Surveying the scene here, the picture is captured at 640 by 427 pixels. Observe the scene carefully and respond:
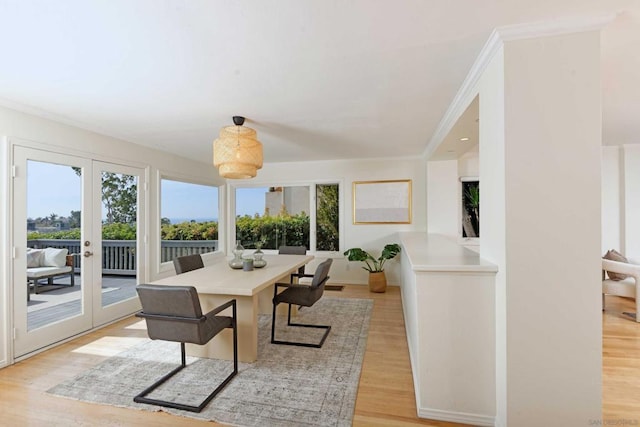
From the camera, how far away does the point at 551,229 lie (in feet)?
5.25

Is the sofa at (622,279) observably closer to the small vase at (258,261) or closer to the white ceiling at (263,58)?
the white ceiling at (263,58)

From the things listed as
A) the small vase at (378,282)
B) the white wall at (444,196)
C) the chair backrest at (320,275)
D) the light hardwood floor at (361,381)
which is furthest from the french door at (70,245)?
the white wall at (444,196)

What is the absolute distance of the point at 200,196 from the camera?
18.5 feet

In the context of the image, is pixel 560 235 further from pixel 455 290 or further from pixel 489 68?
pixel 489 68

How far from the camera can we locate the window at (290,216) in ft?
19.0

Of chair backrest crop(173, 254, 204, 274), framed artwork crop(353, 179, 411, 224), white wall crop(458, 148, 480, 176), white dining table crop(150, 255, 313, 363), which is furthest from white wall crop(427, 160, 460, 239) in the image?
chair backrest crop(173, 254, 204, 274)

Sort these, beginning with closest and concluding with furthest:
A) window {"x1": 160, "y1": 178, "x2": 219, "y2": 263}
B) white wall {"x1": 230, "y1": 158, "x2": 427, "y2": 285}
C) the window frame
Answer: window {"x1": 160, "y1": 178, "x2": 219, "y2": 263} → white wall {"x1": 230, "y1": 158, "x2": 427, "y2": 285} → the window frame

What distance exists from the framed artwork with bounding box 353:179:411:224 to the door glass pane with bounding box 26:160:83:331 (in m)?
4.10

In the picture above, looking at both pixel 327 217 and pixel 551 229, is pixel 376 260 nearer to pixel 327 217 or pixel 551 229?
pixel 327 217

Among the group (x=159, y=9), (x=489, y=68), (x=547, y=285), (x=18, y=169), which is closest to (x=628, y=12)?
(x=489, y=68)

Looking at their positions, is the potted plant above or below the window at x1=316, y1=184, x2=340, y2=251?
below

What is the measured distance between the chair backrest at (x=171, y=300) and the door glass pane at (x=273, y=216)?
12.3ft

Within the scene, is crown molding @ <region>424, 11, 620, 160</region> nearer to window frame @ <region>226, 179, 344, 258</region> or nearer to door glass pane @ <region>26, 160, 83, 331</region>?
window frame @ <region>226, 179, 344, 258</region>

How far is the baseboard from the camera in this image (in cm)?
184
